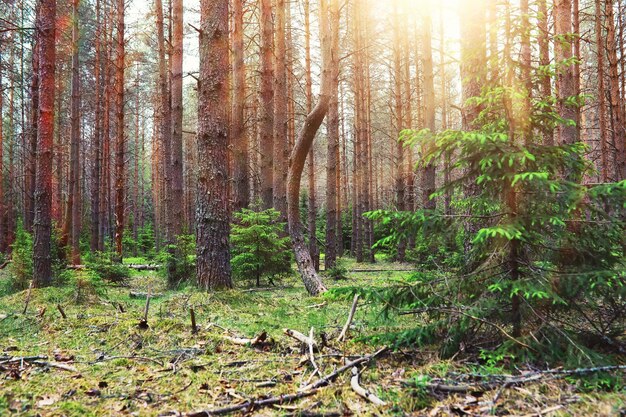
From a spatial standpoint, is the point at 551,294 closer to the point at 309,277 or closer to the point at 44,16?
the point at 309,277

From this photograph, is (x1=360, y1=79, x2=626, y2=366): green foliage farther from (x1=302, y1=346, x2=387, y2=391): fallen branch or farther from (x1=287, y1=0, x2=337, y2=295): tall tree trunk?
(x1=287, y1=0, x2=337, y2=295): tall tree trunk

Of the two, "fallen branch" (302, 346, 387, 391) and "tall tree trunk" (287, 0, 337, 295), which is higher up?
"tall tree trunk" (287, 0, 337, 295)

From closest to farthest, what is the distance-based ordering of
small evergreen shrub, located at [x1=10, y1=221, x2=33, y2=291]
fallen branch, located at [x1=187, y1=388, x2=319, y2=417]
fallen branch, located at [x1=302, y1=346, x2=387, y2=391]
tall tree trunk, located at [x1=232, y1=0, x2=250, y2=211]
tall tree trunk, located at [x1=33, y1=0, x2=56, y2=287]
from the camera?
1. fallen branch, located at [x1=187, y1=388, x2=319, y2=417]
2. fallen branch, located at [x1=302, y1=346, x2=387, y2=391]
3. tall tree trunk, located at [x1=33, y1=0, x2=56, y2=287]
4. small evergreen shrub, located at [x1=10, y1=221, x2=33, y2=291]
5. tall tree trunk, located at [x1=232, y1=0, x2=250, y2=211]

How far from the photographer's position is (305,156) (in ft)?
26.6

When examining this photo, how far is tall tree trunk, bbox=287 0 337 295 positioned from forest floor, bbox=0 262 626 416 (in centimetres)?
230

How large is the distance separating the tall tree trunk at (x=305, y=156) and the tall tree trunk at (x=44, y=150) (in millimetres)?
5193

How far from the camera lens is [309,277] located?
304 inches

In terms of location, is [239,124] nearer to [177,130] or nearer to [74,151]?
[177,130]

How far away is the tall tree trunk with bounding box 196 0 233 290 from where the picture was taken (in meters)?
6.56

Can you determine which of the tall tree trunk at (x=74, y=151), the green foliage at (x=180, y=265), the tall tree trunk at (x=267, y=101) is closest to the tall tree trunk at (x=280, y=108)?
the tall tree trunk at (x=267, y=101)

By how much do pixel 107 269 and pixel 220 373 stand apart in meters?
7.84

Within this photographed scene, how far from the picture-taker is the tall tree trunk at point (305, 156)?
769cm

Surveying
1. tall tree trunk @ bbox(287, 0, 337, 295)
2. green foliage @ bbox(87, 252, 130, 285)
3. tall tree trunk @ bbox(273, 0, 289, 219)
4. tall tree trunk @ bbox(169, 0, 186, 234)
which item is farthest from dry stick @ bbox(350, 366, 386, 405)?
tall tree trunk @ bbox(169, 0, 186, 234)

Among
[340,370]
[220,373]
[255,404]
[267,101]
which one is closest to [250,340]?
[220,373]
